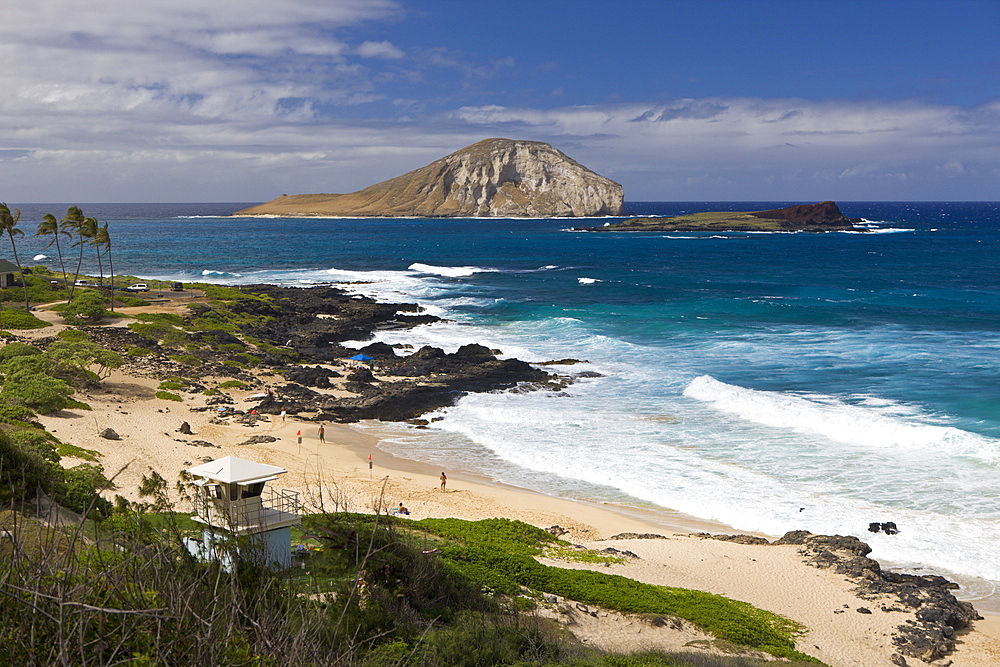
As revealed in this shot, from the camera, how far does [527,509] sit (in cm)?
2134

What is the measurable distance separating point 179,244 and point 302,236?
3074cm

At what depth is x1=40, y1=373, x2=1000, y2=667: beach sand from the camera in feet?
45.7

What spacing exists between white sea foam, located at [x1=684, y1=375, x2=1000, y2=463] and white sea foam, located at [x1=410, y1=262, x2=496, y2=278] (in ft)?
173

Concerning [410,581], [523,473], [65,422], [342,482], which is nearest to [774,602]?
[410,581]

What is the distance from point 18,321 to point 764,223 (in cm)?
14447

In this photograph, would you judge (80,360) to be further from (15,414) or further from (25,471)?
(25,471)

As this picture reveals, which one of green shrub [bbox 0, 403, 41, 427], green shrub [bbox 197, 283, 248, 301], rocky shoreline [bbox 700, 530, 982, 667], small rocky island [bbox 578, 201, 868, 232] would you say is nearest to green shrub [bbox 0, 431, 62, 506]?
green shrub [bbox 0, 403, 41, 427]

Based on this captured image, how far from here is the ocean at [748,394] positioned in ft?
71.1

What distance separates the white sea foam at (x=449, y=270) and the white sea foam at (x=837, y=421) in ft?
173

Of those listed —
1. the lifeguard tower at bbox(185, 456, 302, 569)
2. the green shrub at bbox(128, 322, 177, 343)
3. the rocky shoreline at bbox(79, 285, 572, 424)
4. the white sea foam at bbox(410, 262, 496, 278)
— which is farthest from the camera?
the white sea foam at bbox(410, 262, 496, 278)

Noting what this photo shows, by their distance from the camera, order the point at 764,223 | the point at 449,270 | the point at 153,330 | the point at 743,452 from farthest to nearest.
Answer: the point at 764,223 → the point at 449,270 → the point at 153,330 → the point at 743,452

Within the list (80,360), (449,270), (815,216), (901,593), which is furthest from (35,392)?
(815,216)

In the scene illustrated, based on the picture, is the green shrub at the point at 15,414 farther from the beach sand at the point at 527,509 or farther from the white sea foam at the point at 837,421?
the white sea foam at the point at 837,421

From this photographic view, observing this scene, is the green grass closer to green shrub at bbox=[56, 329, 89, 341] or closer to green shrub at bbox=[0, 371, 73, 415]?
green shrub at bbox=[0, 371, 73, 415]
